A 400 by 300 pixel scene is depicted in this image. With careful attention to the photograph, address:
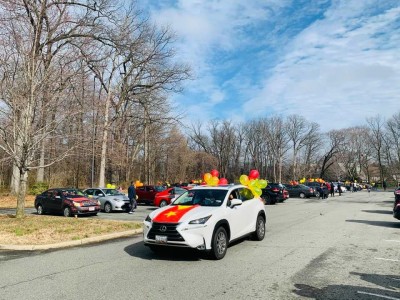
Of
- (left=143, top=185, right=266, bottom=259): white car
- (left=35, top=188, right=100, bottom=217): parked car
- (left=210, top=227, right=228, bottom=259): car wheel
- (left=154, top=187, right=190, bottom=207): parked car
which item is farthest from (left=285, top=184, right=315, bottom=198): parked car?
(left=210, top=227, right=228, bottom=259): car wheel

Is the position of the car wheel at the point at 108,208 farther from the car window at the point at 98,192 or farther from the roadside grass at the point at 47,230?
the roadside grass at the point at 47,230

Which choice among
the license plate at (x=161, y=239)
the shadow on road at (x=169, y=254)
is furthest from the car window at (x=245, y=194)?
the license plate at (x=161, y=239)

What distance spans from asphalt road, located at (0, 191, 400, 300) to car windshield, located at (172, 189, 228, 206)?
1205mm

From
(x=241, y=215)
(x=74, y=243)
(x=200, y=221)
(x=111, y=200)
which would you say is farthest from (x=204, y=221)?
(x=111, y=200)

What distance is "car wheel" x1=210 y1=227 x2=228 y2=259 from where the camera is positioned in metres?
7.77

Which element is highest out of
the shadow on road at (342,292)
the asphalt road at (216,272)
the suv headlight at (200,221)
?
the suv headlight at (200,221)

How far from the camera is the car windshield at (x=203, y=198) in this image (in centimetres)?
887

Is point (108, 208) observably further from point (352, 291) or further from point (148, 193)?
point (352, 291)

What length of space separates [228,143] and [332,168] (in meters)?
40.5

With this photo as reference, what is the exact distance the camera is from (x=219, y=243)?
800 centimetres

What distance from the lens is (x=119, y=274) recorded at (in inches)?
269

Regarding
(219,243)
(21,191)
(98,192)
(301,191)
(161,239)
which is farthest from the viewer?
(301,191)

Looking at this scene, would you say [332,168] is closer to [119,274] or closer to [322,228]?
[322,228]

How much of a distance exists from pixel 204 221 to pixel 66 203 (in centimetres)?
1323
